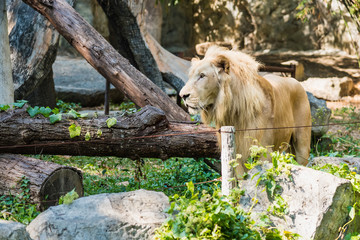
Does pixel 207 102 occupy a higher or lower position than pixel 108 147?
higher

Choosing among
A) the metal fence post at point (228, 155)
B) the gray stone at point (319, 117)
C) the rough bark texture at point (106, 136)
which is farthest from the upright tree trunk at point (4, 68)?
the gray stone at point (319, 117)

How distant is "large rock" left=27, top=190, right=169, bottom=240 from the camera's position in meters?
3.79

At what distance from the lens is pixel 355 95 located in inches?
614

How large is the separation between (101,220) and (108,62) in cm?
364

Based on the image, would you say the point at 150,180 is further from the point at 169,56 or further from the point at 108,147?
the point at 169,56

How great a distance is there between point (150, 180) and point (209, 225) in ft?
11.3

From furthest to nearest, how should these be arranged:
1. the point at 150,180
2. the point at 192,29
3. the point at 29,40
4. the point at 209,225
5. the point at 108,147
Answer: the point at 192,29 → the point at 29,40 → the point at 150,180 → the point at 108,147 → the point at 209,225

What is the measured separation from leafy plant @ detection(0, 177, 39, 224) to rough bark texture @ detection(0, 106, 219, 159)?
503mm

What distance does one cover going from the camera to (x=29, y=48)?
8.27 m

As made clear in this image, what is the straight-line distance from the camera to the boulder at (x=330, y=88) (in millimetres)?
14977

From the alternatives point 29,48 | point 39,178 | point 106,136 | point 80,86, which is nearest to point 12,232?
point 39,178

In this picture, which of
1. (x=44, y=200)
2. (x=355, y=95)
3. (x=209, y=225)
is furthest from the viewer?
(x=355, y=95)

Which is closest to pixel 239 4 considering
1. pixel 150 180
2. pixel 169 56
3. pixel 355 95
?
pixel 355 95

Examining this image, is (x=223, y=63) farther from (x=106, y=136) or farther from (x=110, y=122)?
(x=106, y=136)
